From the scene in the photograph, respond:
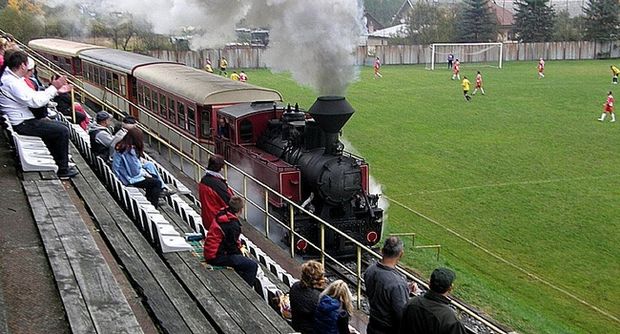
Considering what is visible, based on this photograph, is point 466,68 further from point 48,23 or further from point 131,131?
point 131,131

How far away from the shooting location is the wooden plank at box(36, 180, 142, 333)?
16.3 ft

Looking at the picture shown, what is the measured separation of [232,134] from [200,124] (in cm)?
204

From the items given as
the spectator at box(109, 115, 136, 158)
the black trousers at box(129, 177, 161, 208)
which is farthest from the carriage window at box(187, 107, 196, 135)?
the black trousers at box(129, 177, 161, 208)

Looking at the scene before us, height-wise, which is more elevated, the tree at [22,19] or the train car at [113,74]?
the tree at [22,19]

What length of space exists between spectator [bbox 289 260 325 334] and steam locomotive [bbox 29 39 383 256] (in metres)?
6.47

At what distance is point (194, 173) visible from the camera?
56.5 ft

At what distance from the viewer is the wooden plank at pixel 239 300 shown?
18.9 ft

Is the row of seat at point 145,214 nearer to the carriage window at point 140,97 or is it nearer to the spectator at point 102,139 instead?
the spectator at point 102,139

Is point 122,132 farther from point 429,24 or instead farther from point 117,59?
point 429,24

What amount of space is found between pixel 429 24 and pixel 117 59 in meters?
53.8

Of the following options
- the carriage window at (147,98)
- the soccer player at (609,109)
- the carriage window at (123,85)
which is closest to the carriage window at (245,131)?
the carriage window at (147,98)

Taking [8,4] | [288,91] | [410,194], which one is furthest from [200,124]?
[8,4]

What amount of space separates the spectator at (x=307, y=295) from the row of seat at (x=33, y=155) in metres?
4.13

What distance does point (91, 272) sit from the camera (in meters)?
5.75
